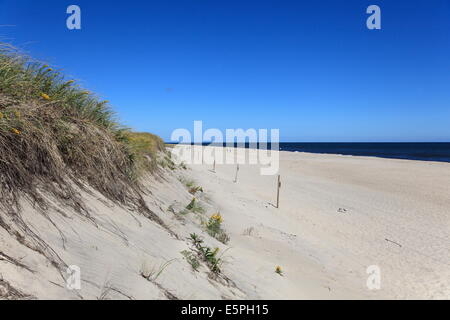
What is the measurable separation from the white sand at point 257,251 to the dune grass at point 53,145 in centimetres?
34

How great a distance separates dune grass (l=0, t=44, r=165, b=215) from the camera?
312 centimetres

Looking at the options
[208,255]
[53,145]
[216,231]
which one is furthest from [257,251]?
[53,145]

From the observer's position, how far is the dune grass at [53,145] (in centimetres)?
312

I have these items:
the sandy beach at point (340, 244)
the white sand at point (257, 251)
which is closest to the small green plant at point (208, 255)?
the white sand at point (257, 251)

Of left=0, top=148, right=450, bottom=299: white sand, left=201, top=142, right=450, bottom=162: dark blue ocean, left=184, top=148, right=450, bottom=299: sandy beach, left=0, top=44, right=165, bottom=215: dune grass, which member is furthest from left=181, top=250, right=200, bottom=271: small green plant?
left=201, top=142, right=450, bottom=162: dark blue ocean

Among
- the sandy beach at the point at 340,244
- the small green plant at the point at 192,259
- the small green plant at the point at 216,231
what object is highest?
the small green plant at the point at 192,259

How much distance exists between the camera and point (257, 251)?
630cm

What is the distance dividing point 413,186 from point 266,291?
20817 millimetres

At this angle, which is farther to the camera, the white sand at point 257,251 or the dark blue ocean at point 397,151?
the dark blue ocean at point 397,151

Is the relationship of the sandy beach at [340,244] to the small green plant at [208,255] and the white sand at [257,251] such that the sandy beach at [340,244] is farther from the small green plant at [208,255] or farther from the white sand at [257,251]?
the small green plant at [208,255]

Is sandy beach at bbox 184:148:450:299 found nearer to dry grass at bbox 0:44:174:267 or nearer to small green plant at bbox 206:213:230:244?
small green plant at bbox 206:213:230:244

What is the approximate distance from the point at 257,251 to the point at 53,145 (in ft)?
14.7

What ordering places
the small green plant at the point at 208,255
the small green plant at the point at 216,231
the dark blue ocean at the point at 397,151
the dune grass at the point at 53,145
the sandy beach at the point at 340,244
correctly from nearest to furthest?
1. the dune grass at the point at 53,145
2. the small green plant at the point at 208,255
3. the sandy beach at the point at 340,244
4. the small green plant at the point at 216,231
5. the dark blue ocean at the point at 397,151
